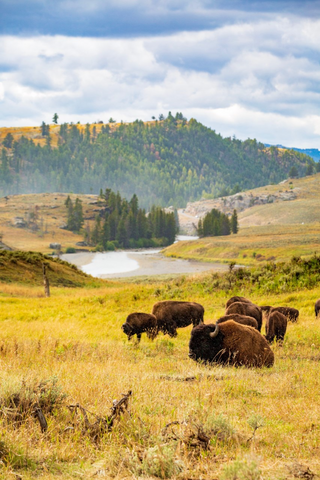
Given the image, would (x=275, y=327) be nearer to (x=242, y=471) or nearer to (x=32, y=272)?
(x=242, y=471)

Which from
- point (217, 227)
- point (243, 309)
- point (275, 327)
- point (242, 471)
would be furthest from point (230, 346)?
point (217, 227)

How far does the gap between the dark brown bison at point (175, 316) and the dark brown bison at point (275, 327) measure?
9.58ft

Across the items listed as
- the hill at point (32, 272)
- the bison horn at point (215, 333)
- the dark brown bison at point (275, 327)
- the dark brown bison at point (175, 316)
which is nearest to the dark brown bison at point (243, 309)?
the dark brown bison at point (275, 327)

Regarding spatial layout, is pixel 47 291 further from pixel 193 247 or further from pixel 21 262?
pixel 193 247

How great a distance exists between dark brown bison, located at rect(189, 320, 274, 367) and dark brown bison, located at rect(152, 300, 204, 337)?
5.27 metres

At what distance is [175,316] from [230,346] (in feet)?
18.4

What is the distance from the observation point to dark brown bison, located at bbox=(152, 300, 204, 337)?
15.4 metres

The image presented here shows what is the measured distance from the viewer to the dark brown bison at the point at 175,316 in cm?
1541

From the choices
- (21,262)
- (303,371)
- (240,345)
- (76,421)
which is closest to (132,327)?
(240,345)

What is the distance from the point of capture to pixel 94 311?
84.3 feet

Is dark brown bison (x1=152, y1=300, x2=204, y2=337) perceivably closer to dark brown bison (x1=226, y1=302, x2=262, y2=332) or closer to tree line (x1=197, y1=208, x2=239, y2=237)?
dark brown bison (x1=226, y1=302, x2=262, y2=332)

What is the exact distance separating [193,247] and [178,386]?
125 meters

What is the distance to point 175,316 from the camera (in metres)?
15.5

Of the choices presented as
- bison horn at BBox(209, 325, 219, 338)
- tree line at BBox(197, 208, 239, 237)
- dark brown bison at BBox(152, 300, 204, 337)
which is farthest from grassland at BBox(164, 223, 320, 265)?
bison horn at BBox(209, 325, 219, 338)
